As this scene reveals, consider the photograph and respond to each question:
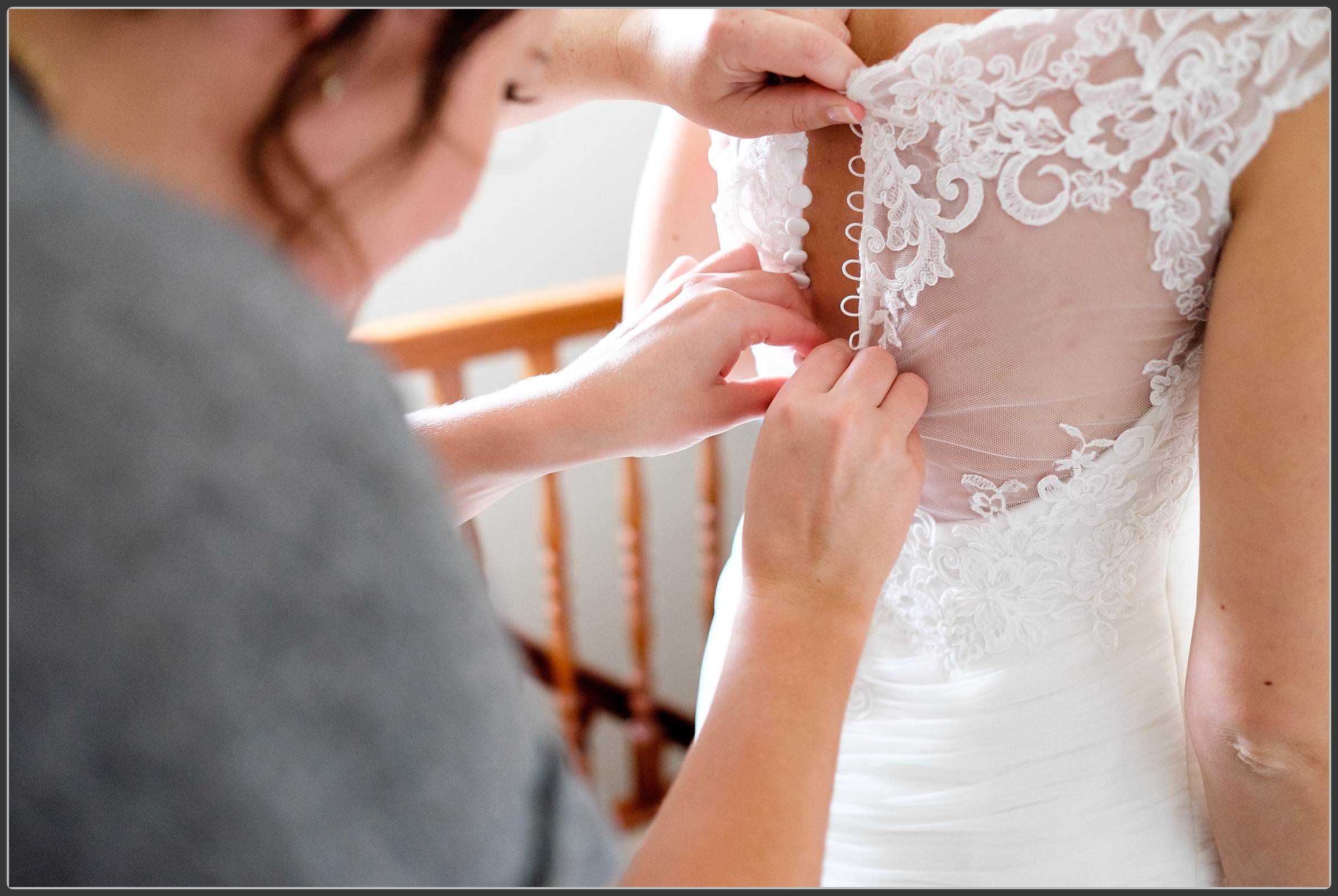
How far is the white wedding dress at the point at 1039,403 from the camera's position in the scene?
0.66m

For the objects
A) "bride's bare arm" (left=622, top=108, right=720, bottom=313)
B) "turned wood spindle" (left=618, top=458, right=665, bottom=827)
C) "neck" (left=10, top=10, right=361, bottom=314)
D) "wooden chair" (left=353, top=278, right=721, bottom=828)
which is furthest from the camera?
"turned wood spindle" (left=618, top=458, right=665, bottom=827)

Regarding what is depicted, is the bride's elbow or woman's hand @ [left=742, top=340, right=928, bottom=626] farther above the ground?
woman's hand @ [left=742, top=340, right=928, bottom=626]

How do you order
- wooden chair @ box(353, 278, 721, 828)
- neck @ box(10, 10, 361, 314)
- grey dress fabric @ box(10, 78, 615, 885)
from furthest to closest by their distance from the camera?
wooden chair @ box(353, 278, 721, 828) → neck @ box(10, 10, 361, 314) → grey dress fabric @ box(10, 78, 615, 885)

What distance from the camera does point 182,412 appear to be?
0.40 metres

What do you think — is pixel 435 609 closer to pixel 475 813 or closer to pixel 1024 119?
pixel 475 813

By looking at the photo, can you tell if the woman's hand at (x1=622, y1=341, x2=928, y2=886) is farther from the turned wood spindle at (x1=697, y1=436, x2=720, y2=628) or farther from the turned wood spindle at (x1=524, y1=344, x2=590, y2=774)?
the turned wood spindle at (x1=697, y1=436, x2=720, y2=628)

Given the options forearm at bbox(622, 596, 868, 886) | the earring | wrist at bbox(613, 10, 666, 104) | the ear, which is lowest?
forearm at bbox(622, 596, 868, 886)

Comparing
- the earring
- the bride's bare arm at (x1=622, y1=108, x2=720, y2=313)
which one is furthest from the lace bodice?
the earring

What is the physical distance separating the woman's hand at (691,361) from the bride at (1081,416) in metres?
0.05

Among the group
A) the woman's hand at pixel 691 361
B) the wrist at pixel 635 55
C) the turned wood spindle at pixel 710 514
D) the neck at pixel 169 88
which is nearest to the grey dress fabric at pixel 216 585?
the neck at pixel 169 88

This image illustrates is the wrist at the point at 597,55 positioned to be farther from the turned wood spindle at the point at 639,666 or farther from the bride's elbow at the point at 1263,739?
the turned wood spindle at the point at 639,666

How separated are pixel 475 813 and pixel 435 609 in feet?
0.33

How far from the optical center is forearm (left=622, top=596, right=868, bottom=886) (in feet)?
1.98

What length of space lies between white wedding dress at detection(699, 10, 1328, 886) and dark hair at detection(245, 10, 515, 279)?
1.02ft
